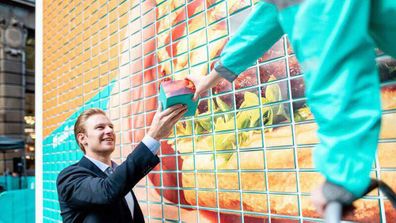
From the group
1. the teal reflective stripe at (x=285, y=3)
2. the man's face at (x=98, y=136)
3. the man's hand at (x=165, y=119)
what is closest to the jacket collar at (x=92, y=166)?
the man's face at (x=98, y=136)

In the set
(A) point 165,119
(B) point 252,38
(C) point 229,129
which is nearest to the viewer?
(B) point 252,38

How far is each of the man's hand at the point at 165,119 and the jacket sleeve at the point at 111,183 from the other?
84mm

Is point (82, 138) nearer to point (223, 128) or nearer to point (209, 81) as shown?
point (223, 128)

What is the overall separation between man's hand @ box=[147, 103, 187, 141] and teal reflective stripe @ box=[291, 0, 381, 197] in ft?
2.30

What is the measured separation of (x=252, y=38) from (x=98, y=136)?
1.19 meters

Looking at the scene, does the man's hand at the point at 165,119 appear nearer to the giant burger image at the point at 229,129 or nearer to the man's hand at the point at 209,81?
the man's hand at the point at 209,81

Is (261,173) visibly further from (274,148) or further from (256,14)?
(256,14)

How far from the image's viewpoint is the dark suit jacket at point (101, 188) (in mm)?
1321

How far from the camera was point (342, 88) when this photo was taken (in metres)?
0.47

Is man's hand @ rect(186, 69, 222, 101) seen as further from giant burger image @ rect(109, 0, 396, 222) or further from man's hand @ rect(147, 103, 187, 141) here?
giant burger image @ rect(109, 0, 396, 222)

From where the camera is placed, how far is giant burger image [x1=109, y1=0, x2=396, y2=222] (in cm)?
129

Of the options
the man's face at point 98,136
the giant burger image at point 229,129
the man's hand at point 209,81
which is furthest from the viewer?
the man's face at point 98,136

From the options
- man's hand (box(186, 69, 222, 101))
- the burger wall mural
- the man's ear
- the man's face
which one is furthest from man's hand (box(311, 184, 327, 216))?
the man's ear

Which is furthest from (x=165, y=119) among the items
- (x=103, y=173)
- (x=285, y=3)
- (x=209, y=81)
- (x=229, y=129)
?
(x=285, y=3)
